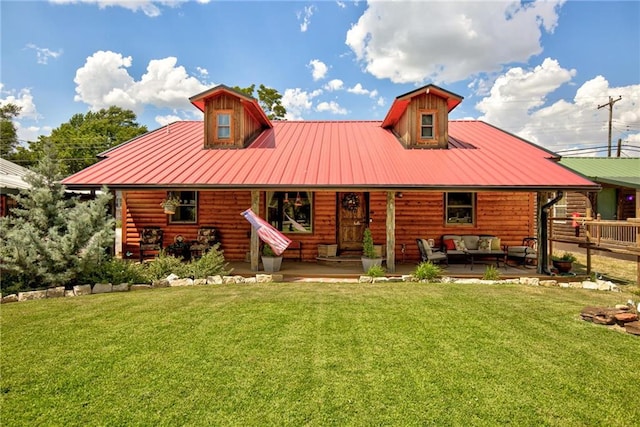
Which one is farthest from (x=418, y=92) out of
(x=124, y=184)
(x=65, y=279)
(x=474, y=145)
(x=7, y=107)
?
(x=7, y=107)

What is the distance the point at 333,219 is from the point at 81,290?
6.93 meters

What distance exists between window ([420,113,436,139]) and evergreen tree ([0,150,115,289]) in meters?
9.56

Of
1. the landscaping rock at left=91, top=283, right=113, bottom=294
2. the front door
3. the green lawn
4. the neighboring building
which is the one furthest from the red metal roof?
the neighboring building

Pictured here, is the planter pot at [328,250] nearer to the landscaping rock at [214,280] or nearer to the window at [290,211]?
the window at [290,211]

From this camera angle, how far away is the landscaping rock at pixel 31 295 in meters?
6.21

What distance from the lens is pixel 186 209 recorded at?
11.1 meters

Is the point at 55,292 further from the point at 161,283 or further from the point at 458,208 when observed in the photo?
the point at 458,208

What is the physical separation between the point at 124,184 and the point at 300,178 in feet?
15.1

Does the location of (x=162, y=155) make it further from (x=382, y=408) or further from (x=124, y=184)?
(x=382, y=408)

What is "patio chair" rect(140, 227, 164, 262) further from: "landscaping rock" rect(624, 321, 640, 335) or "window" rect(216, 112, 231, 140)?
"landscaping rock" rect(624, 321, 640, 335)

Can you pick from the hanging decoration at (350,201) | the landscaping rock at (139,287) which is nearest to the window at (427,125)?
the hanging decoration at (350,201)

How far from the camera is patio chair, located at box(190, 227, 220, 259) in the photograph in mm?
10150

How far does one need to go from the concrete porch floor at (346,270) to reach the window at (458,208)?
151cm

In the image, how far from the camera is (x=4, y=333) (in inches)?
182
